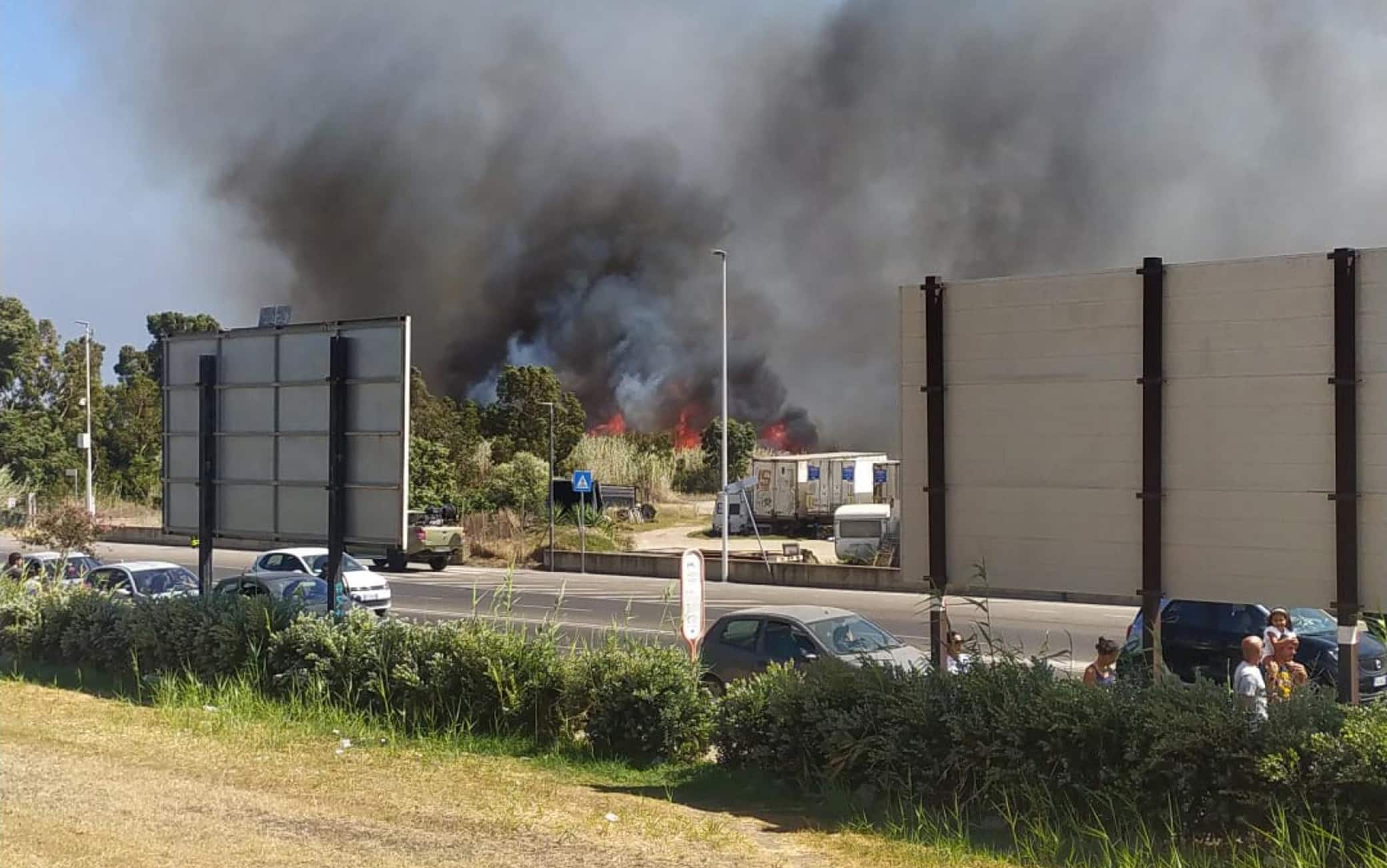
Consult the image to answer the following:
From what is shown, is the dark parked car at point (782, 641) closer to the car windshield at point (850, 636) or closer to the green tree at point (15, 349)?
the car windshield at point (850, 636)

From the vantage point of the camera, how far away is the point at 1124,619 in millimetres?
22312

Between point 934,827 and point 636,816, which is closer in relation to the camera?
point 934,827

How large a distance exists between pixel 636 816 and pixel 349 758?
8.48 feet

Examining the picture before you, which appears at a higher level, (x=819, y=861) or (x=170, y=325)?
(x=170, y=325)

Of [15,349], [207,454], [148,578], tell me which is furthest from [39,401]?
[207,454]

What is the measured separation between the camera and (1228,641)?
45.1 ft

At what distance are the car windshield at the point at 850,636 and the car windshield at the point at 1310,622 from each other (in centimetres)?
444

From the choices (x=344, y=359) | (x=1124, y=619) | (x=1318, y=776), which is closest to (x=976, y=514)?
(x=1318, y=776)

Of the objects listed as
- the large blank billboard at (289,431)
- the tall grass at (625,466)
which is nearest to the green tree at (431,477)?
the tall grass at (625,466)

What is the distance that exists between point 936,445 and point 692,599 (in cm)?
325

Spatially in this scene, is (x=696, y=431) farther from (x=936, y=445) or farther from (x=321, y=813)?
(x=321, y=813)

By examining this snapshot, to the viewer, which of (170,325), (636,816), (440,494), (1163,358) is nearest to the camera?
(636,816)

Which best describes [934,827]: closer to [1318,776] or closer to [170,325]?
[1318,776]

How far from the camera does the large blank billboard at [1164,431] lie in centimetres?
772
